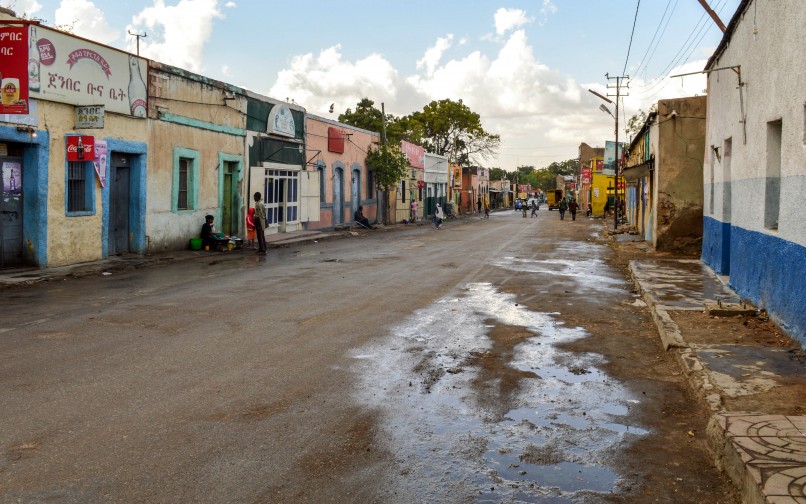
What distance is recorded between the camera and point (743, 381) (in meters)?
6.32

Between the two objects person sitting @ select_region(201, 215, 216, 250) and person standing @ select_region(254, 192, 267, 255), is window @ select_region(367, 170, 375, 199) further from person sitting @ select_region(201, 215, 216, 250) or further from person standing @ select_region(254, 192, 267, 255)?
person sitting @ select_region(201, 215, 216, 250)

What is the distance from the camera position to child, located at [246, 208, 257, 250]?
865 inches

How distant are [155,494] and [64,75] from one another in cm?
1428

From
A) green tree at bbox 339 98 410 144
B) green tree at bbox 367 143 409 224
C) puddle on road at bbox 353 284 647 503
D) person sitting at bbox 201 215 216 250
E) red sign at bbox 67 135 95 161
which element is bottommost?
puddle on road at bbox 353 284 647 503

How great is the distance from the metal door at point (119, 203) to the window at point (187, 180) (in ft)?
7.05

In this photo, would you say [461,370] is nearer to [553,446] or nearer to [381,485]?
[553,446]

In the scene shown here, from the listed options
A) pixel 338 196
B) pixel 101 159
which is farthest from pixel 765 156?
pixel 338 196

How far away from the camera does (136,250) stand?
61.7ft

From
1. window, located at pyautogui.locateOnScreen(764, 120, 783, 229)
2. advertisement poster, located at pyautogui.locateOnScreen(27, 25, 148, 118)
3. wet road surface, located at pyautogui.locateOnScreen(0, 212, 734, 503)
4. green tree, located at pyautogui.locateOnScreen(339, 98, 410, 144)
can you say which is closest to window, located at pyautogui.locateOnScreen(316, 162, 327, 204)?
advertisement poster, located at pyautogui.locateOnScreen(27, 25, 148, 118)

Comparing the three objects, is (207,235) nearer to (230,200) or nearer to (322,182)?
(230,200)

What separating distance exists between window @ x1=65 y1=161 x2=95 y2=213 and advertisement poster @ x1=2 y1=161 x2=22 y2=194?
117 centimetres

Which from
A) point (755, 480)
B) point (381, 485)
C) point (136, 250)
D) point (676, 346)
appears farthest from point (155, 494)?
point (136, 250)

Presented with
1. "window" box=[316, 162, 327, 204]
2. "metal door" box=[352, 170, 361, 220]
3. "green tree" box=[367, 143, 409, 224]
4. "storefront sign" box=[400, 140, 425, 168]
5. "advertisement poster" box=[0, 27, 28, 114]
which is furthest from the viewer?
"storefront sign" box=[400, 140, 425, 168]

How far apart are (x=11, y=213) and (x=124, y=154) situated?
411 centimetres
